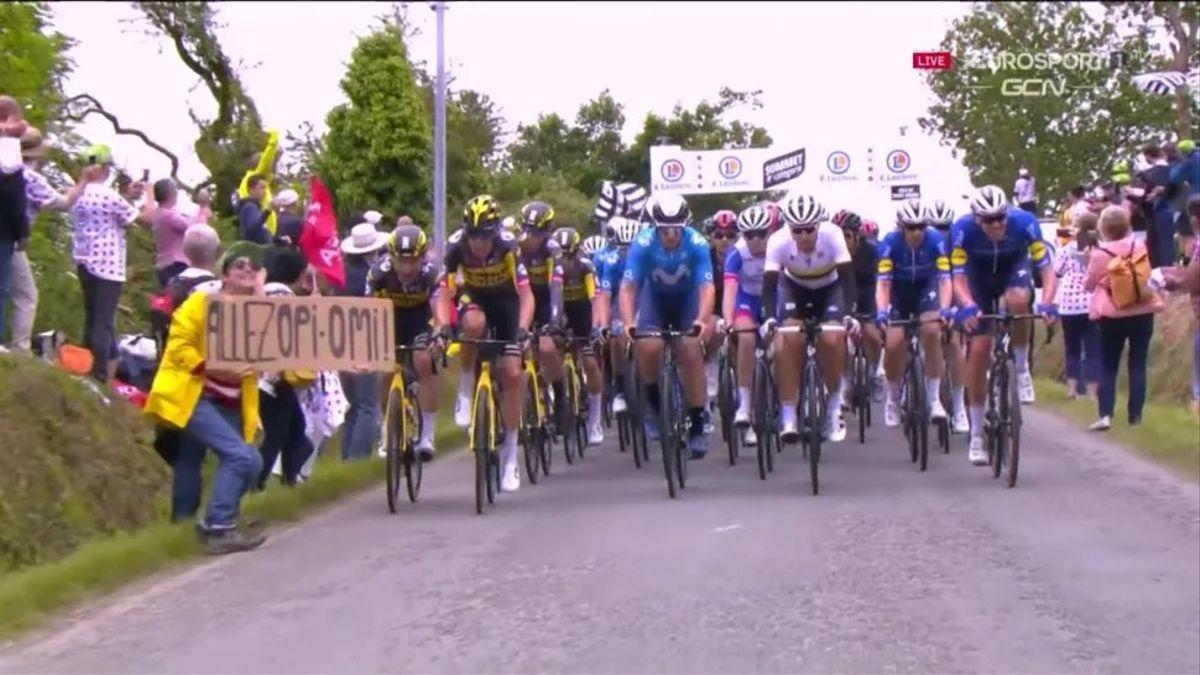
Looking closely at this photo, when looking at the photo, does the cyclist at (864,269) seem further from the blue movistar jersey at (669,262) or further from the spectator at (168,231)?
the spectator at (168,231)

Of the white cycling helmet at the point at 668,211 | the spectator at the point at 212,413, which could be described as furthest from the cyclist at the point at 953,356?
the spectator at the point at 212,413

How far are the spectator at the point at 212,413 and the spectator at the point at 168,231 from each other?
12.4 feet

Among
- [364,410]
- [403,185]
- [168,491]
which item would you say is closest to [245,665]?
[168,491]

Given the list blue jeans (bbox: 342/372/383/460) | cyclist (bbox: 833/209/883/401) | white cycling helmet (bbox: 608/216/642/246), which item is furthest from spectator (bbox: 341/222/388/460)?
cyclist (bbox: 833/209/883/401)

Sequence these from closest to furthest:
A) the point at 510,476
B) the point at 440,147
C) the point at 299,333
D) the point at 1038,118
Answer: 1. the point at 1038,118
2. the point at 299,333
3. the point at 510,476
4. the point at 440,147

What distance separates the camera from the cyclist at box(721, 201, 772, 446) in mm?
13445

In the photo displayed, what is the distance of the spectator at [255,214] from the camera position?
15.5 meters

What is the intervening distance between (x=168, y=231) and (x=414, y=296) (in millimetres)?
2524

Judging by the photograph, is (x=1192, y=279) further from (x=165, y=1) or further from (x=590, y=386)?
(x=165, y=1)

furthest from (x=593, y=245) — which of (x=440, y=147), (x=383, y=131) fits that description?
(x=383, y=131)

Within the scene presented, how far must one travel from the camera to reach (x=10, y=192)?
37.9 ft

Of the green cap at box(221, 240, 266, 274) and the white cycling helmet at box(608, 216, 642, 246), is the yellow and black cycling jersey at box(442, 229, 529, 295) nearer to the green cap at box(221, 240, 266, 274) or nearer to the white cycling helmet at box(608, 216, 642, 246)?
the green cap at box(221, 240, 266, 274)

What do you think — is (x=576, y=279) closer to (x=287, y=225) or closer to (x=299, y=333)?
(x=287, y=225)

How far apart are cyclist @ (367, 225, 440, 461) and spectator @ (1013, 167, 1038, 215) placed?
13.3 ft
